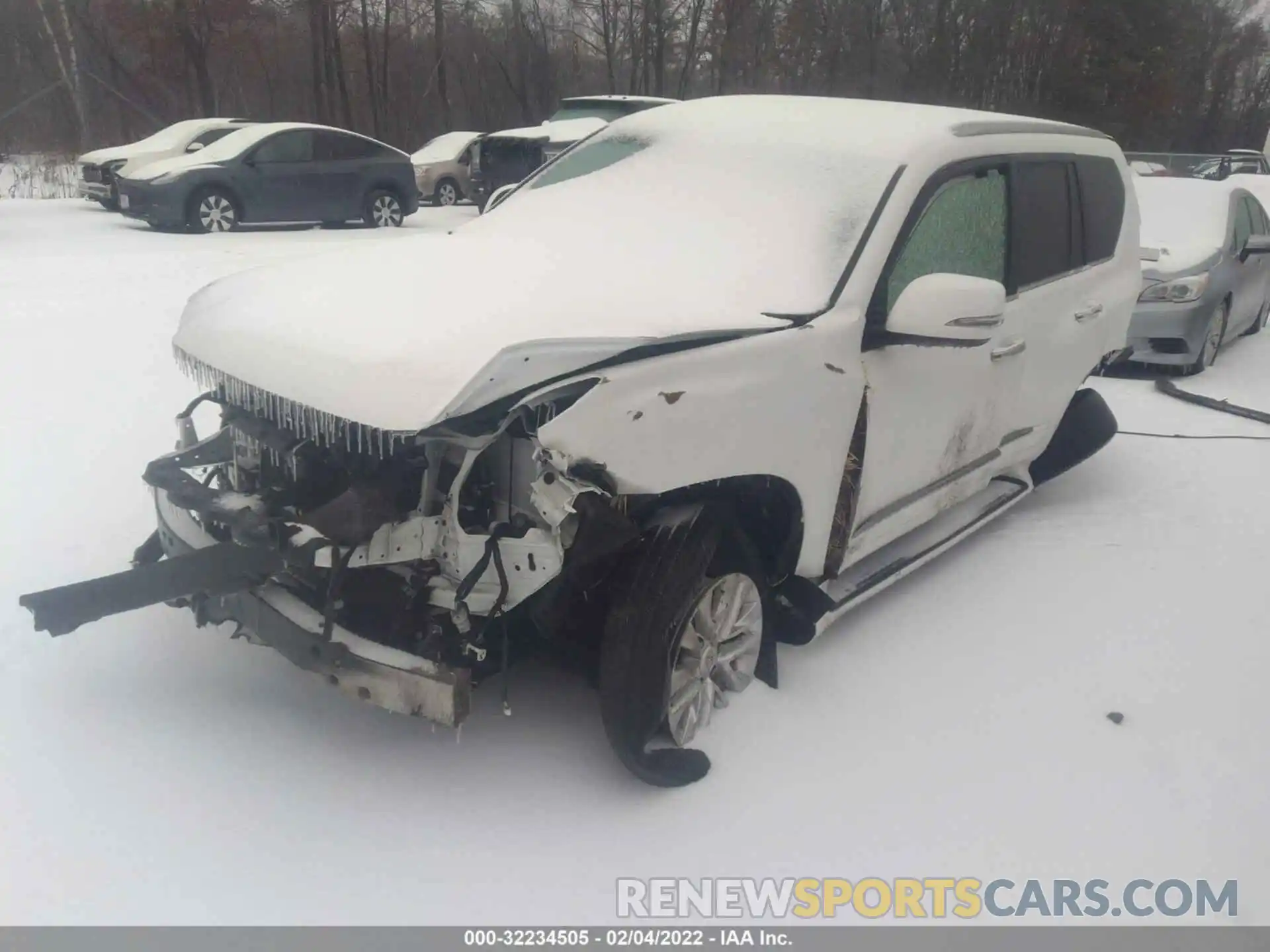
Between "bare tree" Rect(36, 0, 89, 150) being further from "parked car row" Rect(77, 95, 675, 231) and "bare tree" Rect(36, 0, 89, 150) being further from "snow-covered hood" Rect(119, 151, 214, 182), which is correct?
"snow-covered hood" Rect(119, 151, 214, 182)

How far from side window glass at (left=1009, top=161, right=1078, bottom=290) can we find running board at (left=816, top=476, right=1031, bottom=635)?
91 centimetres

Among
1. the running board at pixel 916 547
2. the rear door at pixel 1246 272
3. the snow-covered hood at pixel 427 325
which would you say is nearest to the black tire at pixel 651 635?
the snow-covered hood at pixel 427 325

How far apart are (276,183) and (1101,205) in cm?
1073

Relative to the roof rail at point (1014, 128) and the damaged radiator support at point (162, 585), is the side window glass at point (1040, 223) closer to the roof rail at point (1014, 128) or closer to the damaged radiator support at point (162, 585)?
the roof rail at point (1014, 128)

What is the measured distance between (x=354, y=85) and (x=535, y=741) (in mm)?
35219

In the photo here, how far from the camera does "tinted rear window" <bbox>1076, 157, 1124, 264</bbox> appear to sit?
4.27 metres

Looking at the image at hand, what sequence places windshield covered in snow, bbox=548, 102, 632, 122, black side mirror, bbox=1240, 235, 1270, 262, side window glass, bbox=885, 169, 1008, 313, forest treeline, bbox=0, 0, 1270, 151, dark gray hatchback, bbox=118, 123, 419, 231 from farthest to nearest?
forest treeline, bbox=0, 0, 1270, 151 → windshield covered in snow, bbox=548, 102, 632, 122 → dark gray hatchback, bbox=118, 123, 419, 231 → black side mirror, bbox=1240, 235, 1270, 262 → side window glass, bbox=885, 169, 1008, 313

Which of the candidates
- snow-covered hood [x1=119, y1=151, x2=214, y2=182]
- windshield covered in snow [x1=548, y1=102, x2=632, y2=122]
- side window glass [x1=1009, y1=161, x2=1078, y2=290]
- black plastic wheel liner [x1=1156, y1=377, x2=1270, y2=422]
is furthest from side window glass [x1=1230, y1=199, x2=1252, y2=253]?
snow-covered hood [x1=119, y1=151, x2=214, y2=182]

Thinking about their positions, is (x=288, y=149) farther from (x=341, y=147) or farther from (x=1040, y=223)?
(x=1040, y=223)

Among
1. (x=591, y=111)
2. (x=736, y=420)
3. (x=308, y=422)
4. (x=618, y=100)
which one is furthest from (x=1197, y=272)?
(x=591, y=111)

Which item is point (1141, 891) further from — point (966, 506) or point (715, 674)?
point (966, 506)

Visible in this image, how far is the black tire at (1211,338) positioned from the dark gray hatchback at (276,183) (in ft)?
33.6

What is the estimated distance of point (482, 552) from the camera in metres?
2.31

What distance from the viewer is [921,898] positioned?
8.00 ft
